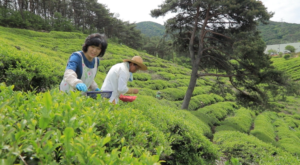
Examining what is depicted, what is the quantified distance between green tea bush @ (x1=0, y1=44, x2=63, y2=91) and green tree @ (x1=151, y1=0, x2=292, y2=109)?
25.9 ft

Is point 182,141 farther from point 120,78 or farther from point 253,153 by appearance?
point 253,153

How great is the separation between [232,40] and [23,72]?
31.5 feet

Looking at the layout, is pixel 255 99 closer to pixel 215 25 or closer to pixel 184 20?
pixel 215 25

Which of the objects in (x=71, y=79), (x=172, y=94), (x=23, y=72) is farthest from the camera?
(x=172, y=94)

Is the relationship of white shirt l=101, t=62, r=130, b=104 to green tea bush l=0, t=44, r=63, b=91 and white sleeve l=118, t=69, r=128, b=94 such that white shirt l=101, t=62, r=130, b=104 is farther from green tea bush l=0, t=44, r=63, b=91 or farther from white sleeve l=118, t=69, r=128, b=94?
green tea bush l=0, t=44, r=63, b=91

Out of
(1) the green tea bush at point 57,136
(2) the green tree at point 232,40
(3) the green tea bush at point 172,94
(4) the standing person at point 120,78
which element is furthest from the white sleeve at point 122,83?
(3) the green tea bush at point 172,94

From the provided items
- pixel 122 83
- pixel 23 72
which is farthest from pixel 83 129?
pixel 23 72

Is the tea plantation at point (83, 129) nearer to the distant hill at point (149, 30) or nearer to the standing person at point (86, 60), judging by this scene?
the standing person at point (86, 60)

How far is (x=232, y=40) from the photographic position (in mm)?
9539

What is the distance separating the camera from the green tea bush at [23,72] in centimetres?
337

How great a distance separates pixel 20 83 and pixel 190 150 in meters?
3.63

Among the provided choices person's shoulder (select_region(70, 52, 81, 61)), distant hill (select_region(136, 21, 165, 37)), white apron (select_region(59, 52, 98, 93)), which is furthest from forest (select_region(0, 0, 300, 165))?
distant hill (select_region(136, 21, 165, 37))

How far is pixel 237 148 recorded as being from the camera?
252 inches

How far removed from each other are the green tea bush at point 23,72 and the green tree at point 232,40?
310 inches
